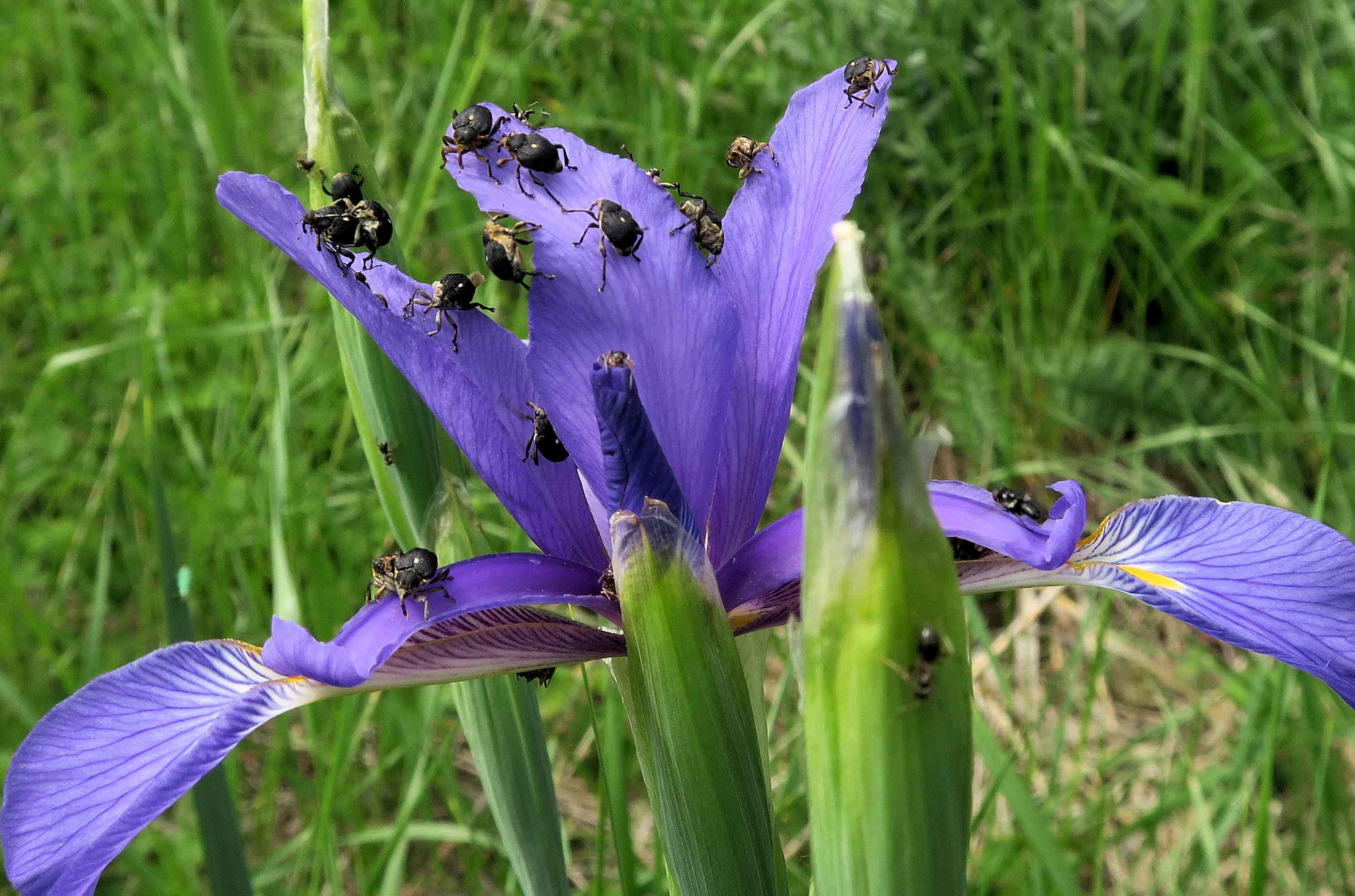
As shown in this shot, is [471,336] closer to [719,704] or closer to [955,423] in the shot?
[719,704]

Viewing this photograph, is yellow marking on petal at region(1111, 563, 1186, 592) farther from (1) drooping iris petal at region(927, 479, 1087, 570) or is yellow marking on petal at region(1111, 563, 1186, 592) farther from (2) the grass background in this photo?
(2) the grass background

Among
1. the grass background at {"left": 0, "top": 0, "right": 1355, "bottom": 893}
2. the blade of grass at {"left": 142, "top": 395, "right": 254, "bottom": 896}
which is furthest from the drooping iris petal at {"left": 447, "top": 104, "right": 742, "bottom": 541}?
the grass background at {"left": 0, "top": 0, "right": 1355, "bottom": 893}

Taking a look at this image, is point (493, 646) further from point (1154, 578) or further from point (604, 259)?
point (1154, 578)

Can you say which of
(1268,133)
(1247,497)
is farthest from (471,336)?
(1268,133)

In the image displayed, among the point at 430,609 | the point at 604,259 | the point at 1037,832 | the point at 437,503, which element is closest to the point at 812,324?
the point at 1037,832

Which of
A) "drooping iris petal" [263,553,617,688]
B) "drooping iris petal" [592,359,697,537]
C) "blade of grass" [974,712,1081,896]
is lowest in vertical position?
"blade of grass" [974,712,1081,896]

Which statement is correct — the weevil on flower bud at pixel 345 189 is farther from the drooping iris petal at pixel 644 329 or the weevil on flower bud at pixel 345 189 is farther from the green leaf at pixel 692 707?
the green leaf at pixel 692 707
